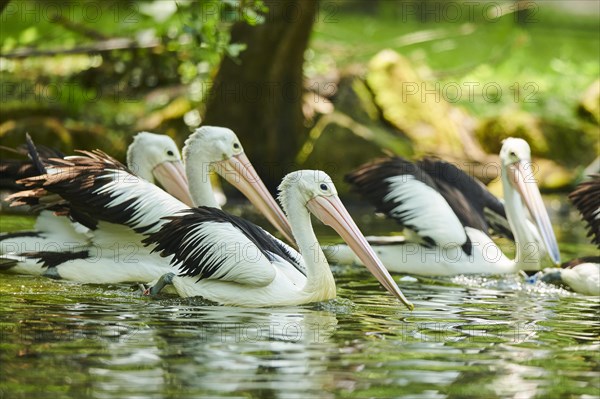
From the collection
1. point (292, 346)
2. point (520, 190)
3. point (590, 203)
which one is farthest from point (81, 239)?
point (590, 203)

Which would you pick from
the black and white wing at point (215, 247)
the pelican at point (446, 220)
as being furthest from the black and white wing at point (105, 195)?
the pelican at point (446, 220)

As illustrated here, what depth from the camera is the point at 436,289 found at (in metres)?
8.52

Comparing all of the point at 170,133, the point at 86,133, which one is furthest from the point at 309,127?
the point at 86,133

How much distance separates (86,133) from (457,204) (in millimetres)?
6233

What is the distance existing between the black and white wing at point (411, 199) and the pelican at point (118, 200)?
3.98 ft

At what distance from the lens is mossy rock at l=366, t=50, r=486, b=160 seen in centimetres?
1518

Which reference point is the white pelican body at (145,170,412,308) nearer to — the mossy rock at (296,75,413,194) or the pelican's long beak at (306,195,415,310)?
the pelican's long beak at (306,195,415,310)

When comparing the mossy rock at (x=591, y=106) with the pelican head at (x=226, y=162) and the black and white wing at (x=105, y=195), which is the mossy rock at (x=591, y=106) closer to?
the pelican head at (x=226, y=162)

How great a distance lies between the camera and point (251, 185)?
8656 millimetres

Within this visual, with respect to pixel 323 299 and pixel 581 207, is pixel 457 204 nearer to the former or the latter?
pixel 581 207

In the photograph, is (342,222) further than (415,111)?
No

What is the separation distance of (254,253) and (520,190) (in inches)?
136

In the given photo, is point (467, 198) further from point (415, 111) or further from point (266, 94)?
point (415, 111)

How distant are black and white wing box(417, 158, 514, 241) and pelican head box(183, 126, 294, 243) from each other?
1795 mm
